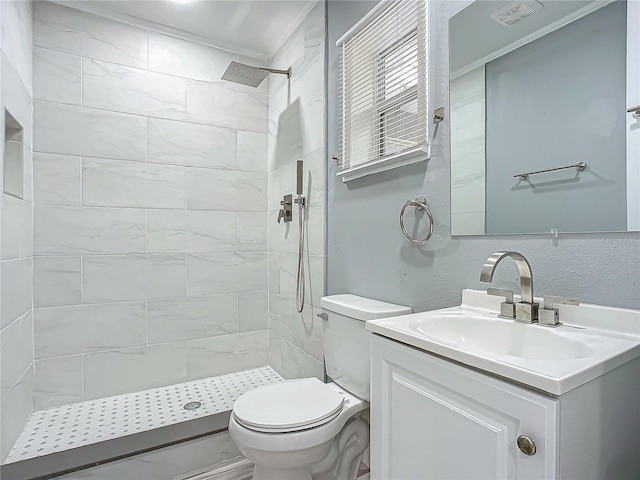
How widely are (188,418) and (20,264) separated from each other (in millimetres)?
1183

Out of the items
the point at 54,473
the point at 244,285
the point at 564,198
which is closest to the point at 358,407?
the point at 564,198

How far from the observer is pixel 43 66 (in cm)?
212

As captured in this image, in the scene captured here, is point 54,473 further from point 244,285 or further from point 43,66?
point 43,66

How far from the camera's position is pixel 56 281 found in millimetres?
2148

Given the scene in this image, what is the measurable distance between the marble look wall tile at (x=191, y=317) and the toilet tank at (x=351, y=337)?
118 centimetres

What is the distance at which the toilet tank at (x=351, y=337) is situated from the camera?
1459mm

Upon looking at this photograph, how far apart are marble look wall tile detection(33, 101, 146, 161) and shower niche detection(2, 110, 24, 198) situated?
0.22 metres

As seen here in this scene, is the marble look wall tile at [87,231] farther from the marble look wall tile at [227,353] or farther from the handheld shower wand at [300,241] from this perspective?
the handheld shower wand at [300,241]

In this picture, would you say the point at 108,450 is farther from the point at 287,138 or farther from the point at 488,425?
the point at 287,138

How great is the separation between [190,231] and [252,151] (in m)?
0.76

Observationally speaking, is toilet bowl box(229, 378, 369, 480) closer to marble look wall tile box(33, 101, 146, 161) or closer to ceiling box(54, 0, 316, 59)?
marble look wall tile box(33, 101, 146, 161)

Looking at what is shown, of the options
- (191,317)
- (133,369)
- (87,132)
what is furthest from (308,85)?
(133,369)

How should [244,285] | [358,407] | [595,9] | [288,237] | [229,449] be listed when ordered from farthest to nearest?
[244,285]
[288,237]
[229,449]
[358,407]
[595,9]

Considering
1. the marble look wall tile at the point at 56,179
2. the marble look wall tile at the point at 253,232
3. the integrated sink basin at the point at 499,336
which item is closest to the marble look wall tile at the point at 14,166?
the marble look wall tile at the point at 56,179
